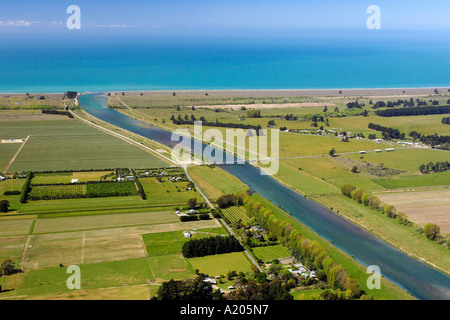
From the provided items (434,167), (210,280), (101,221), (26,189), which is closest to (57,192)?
(26,189)

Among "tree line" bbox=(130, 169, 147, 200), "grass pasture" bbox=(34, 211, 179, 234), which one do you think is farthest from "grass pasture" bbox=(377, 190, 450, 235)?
"tree line" bbox=(130, 169, 147, 200)

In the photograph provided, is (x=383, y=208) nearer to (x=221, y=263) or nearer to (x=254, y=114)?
(x=221, y=263)

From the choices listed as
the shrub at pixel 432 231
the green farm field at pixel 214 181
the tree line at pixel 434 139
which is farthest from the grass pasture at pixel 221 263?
the tree line at pixel 434 139

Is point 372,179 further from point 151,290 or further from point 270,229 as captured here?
point 151,290

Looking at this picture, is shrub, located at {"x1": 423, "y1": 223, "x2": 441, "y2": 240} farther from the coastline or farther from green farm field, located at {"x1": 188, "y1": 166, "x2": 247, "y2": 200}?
the coastline

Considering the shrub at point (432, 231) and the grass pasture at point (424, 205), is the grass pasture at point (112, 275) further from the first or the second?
the grass pasture at point (424, 205)
